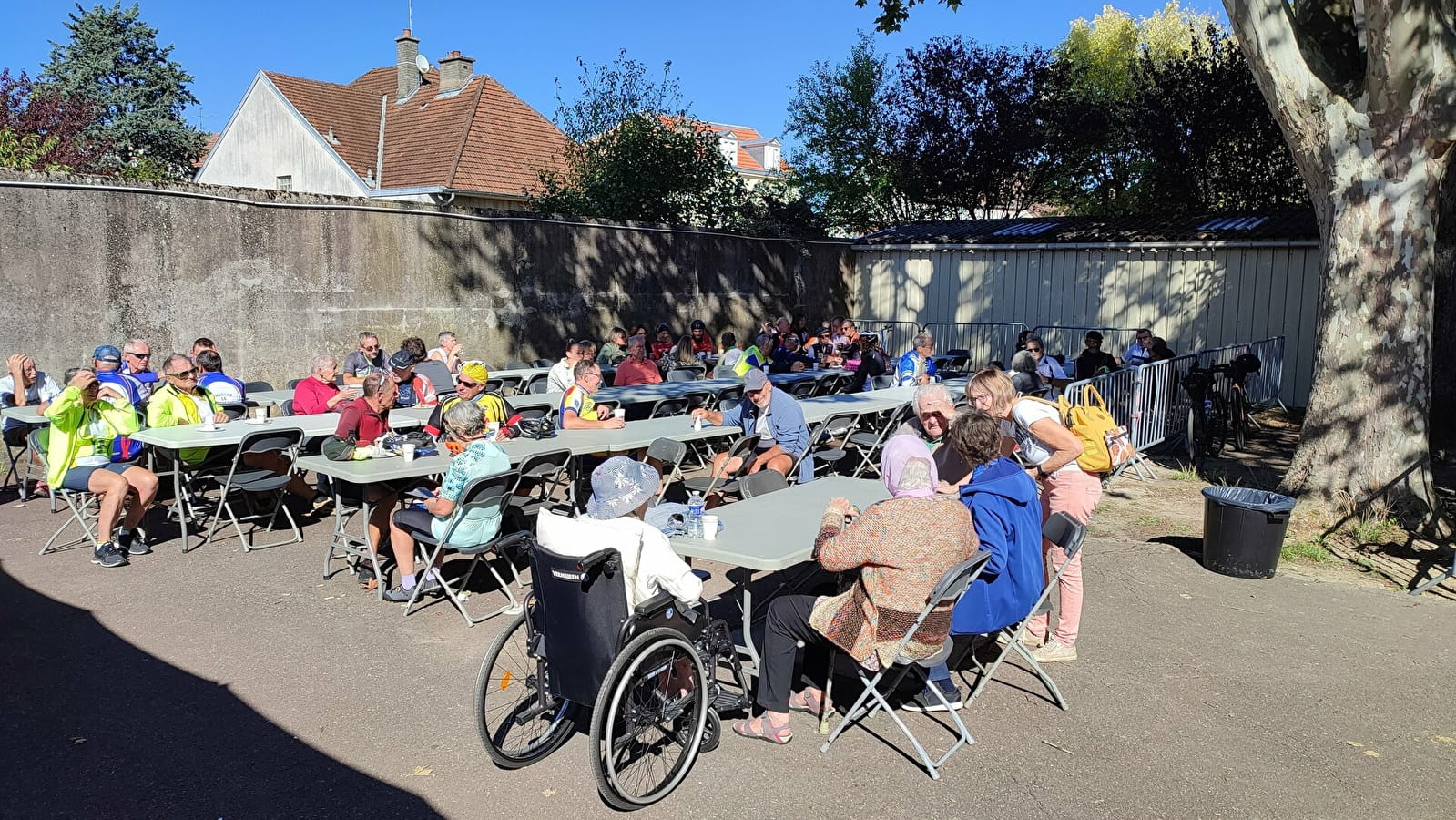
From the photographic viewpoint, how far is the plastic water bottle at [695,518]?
4598 millimetres

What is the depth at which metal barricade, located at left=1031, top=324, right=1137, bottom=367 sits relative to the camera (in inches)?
641

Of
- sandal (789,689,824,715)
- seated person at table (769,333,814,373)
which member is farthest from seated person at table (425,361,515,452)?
seated person at table (769,333,814,373)

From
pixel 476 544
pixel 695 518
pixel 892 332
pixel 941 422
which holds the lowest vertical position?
pixel 476 544

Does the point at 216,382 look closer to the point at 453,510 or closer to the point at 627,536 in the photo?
the point at 453,510

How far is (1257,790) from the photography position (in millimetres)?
3855

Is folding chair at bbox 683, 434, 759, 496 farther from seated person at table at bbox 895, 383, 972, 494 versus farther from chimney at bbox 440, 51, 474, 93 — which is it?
chimney at bbox 440, 51, 474, 93

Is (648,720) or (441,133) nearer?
(648,720)

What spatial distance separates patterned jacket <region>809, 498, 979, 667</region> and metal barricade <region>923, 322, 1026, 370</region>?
45.2 feet

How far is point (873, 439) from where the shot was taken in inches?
347

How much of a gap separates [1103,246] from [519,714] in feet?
48.8

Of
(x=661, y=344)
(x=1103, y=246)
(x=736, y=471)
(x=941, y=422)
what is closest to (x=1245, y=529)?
(x=941, y=422)

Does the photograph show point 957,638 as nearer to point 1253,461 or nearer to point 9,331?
point 1253,461

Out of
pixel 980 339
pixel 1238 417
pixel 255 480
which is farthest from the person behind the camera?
pixel 980 339

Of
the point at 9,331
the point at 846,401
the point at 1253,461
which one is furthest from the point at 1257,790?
the point at 9,331
